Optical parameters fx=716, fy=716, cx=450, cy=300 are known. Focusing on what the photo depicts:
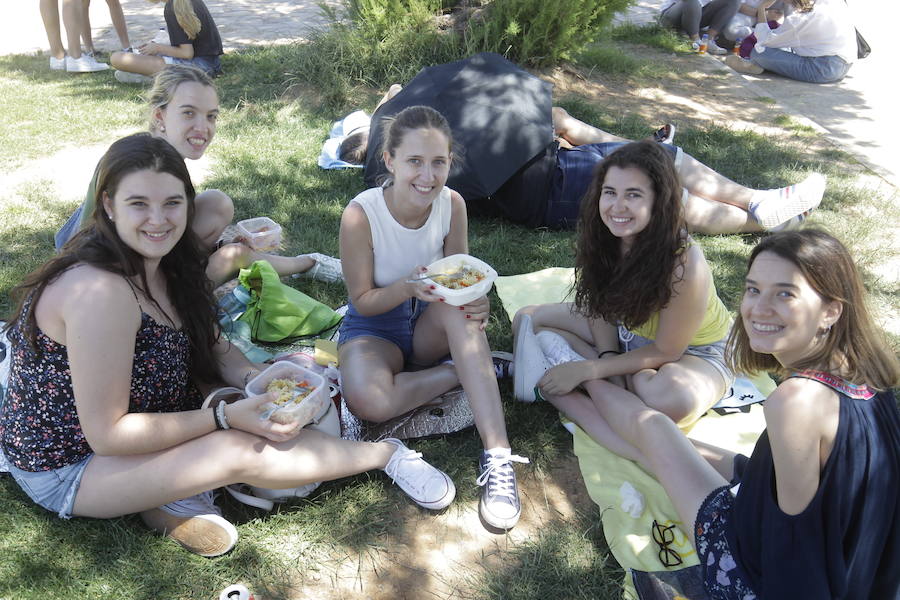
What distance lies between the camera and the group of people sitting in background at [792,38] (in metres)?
7.61

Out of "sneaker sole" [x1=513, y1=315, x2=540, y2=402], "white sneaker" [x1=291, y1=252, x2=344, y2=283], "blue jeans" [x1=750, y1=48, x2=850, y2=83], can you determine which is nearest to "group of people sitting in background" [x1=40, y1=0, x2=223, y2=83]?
"white sneaker" [x1=291, y1=252, x2=344, y2=283]

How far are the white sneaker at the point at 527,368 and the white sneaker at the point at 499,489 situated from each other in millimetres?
435

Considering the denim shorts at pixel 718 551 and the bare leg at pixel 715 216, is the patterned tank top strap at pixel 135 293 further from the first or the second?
the bare leg at pixel 715 216

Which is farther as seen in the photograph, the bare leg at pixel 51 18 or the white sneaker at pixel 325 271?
the bare leg at pixel 51 18

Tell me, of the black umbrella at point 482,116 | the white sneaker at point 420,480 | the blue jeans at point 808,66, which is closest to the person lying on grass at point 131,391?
the white sneaker at point 420,480

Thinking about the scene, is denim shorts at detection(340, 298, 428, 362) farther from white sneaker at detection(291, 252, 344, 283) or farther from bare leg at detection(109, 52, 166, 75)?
bare leg at detection(109, 52, 166, 75)

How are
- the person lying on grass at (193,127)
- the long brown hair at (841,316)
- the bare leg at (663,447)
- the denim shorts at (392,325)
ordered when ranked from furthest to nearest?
the person lying on grass at (193,127) < the denim shorts at (392,325) < the bare leg at (663,447) < the long brown hair at (841,316)

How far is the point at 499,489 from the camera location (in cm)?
259

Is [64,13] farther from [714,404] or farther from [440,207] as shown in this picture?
[714,404]

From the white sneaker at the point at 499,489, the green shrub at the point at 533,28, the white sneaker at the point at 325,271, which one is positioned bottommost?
the white sneaker at the point at 499,489

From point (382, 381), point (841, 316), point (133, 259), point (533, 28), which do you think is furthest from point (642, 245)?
point (533, 28)

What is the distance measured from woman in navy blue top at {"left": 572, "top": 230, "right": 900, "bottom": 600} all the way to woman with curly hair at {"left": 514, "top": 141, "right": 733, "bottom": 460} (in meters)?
0.67

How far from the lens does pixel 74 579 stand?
2.26 meters

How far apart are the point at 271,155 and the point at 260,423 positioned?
367 centimetres
